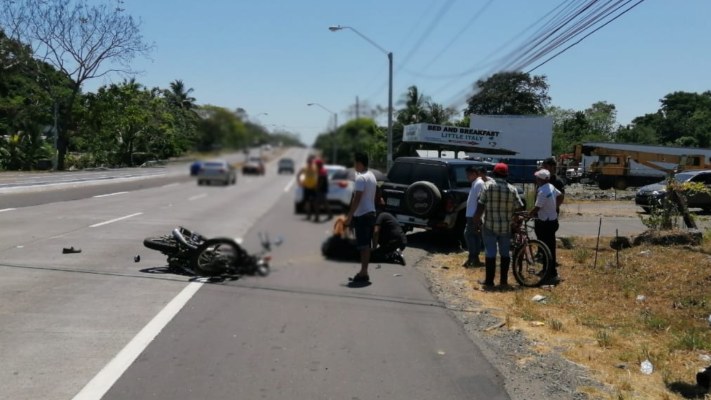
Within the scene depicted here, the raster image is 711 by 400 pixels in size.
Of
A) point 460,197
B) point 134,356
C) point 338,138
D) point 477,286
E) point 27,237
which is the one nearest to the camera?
point 338,138

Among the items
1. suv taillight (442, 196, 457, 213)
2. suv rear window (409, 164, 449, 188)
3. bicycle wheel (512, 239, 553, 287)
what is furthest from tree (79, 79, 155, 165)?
bicycle wheel (512, 239, 553, 287)

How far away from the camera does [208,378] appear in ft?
17.0

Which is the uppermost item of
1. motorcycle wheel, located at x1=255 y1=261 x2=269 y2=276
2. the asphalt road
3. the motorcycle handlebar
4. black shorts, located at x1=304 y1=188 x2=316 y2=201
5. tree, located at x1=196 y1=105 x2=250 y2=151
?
tree, located at x1=196 y1=105 x2=250 y2=151

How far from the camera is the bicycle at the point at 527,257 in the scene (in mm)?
9562

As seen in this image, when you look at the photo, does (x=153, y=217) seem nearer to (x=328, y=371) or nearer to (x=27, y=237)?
(x=328, y=371)

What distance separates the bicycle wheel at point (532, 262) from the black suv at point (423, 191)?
4.26 feet

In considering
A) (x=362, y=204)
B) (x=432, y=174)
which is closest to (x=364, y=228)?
(x=362, y=204)

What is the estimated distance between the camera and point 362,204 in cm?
271

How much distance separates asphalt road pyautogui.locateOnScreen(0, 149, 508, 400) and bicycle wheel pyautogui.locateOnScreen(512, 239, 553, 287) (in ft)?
5.47

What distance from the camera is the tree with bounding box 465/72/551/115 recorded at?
819 centimetres

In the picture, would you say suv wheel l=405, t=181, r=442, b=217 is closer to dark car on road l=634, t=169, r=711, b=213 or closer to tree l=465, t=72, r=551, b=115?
tree l=465, t=72, r=551, b=115

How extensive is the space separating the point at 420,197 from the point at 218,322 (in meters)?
3.55

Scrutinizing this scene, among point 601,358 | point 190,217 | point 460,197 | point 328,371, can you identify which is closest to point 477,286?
point 460,197

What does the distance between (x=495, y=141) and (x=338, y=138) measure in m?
6.45
